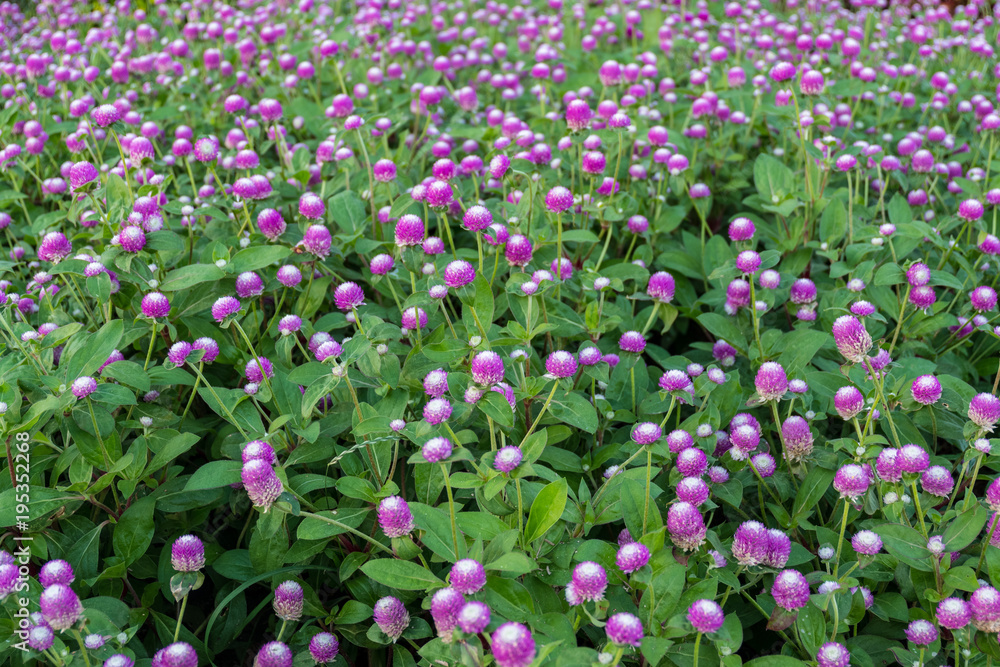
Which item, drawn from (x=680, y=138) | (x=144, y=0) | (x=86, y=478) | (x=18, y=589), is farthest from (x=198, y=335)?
(x=144, y=0)

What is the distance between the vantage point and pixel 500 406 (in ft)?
6.19

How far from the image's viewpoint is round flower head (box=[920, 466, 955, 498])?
1.92 meters

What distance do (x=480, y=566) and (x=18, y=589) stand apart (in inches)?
43.5

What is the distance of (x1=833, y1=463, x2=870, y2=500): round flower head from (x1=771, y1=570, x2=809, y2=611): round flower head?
→ 24cm

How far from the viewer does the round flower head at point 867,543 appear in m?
1.82

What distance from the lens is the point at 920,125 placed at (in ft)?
14.7

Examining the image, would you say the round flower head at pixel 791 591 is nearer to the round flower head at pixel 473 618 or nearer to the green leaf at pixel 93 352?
the round flower head at pixel 473 618

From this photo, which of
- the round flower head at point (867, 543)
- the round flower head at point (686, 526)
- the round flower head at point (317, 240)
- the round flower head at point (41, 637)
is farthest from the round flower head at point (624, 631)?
the round flower head at point (317, 240)

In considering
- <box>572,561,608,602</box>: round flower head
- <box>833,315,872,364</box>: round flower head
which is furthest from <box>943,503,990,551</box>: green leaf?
<box>572,561,608,602</box>: round flower head

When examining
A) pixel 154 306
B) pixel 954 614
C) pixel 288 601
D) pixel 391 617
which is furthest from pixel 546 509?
pixel 154 306

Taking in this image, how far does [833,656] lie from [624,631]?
0.56m

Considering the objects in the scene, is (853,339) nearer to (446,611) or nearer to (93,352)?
(446,611)

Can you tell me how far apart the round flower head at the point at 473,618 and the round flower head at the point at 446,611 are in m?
0.06

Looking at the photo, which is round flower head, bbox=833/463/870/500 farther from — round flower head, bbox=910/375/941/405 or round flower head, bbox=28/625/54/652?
round flower head, bbox=28/625/54/652
